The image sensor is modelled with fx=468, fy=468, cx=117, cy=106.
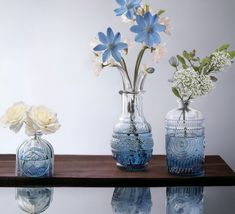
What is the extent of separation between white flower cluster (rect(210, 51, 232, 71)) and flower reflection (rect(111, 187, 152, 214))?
1.46 ft

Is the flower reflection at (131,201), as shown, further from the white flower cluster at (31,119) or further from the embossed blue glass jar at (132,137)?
the white flower cluster at (31,119)

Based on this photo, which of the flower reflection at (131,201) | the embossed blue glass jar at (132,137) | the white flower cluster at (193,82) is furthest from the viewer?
the embossed blue glass jar at (132,137)

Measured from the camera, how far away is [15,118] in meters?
1.49

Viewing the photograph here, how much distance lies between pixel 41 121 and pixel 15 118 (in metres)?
0.08

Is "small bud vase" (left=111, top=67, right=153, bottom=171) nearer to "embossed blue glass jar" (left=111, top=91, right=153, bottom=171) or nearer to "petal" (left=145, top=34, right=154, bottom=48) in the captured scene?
"embossed blue glass jar" (left=111, top=91, right=153, bottom=171)

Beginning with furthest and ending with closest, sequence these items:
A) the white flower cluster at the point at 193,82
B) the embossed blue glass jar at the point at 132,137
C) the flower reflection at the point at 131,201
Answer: the embossed blue glass jar at the point at 132,137 < the white flower cluster at the point at 193,82 < the flower reflection at the point at 131,201

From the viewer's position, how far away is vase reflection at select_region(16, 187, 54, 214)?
1.27 meters

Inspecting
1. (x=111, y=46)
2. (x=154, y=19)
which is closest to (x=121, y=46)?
(x=111, y=46)

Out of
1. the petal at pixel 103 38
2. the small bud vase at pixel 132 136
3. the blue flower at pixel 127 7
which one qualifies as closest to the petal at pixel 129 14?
the blue flower at pixel 127 7

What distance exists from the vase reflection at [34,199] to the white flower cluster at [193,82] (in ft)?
1.72

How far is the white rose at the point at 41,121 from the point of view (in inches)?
58.6

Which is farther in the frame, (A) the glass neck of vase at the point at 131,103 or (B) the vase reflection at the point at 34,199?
(A) the glass neck of vase at the point at 131,103

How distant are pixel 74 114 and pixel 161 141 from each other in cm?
38

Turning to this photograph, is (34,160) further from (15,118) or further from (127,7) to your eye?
(127,7)
